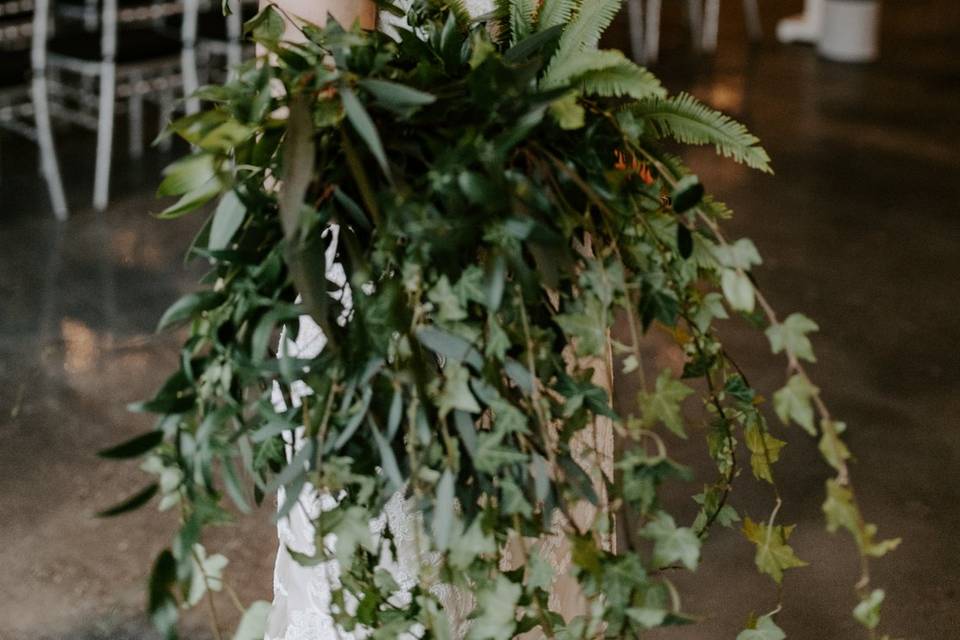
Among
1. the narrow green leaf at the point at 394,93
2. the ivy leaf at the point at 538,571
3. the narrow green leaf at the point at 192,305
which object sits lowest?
the ivy leaf at the point at 538,571

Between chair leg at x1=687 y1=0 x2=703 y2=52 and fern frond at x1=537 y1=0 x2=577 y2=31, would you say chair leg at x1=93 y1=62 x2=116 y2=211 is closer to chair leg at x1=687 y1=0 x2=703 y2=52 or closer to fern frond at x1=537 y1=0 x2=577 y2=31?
fern frond at x1=537 y1=0 x2=577 y2=31

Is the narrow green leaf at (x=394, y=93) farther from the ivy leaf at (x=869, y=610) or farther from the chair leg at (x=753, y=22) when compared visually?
the chair leg at (x=753, y=22)

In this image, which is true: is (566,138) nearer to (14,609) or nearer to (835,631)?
(835,631)

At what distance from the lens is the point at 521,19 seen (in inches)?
→ 46.2

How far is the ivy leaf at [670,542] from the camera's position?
0.96m

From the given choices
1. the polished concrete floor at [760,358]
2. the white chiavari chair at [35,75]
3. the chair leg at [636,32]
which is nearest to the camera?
the polished concrete floor at [760,358]

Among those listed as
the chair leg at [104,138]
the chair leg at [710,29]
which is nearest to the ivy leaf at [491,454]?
the chair leg at [104,138]

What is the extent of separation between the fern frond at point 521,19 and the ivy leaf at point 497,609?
20.4 inches

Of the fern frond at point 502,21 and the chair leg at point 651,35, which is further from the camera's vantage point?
the chair leg at point 651,35

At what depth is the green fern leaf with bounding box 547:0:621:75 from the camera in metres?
1.10

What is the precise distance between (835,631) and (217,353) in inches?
60.9

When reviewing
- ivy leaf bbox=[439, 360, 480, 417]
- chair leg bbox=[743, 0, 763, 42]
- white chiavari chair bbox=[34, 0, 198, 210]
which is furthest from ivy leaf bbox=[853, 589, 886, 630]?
chair leg bbox=[743, 0, 763, 42]

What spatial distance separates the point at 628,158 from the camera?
1115 mm

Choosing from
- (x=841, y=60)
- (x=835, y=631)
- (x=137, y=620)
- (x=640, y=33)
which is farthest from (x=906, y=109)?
(x=137, y=620)
